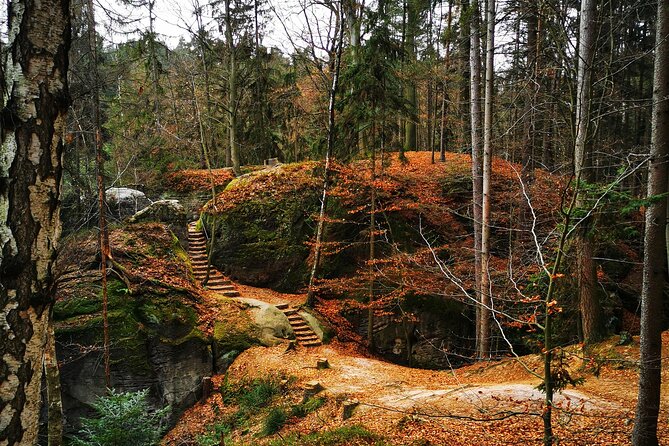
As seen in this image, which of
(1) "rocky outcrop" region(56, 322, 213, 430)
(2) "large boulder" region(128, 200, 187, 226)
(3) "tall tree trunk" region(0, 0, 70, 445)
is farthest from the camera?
(2) "large boulder" region(128, 200, 187, 226)

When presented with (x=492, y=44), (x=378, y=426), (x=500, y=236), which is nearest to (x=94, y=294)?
(x=378, y=426)

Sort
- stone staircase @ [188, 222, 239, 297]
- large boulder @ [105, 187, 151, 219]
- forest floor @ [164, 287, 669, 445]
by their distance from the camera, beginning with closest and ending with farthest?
forest floor @ [164, 287, 669, 445]
stone staircase @ [188, 222, 239, 297]
large boulder @ [105, 187, 151, 219]

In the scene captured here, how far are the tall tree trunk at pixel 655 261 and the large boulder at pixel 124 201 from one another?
50.9 ft

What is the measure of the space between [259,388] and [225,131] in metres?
17.6

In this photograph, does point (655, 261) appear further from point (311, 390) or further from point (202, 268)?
point (202, 268)

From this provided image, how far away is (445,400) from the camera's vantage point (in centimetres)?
750

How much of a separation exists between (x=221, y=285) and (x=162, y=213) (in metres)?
3.41

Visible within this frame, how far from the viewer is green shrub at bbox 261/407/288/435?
809 cm

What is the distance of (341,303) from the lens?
14.8m

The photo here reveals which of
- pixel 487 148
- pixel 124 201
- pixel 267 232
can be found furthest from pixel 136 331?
pixel 487 148

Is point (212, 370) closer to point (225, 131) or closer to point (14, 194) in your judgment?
point (14, 194)

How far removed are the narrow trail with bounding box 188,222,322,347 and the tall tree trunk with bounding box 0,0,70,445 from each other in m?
10.9

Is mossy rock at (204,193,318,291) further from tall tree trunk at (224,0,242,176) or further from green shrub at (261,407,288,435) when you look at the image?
green shrub at (261,407,288,435)

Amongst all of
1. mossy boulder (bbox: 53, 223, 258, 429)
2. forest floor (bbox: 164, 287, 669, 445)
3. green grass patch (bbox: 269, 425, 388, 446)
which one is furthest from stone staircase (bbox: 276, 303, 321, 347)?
green grass patch (bbox: 269, 425, 388, 446)
